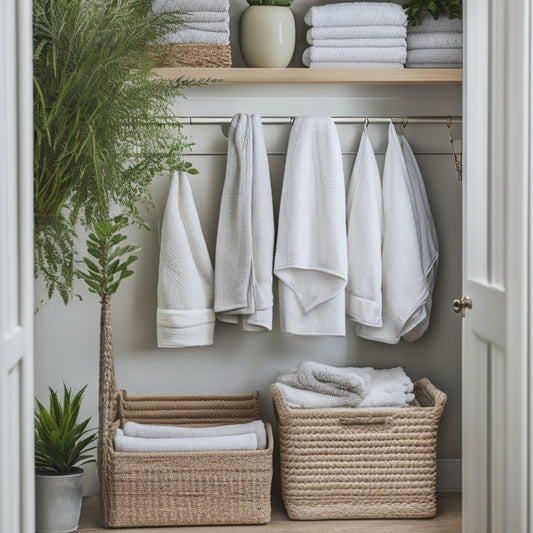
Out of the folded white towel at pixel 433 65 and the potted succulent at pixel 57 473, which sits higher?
the folded white towel at pixel 433 65

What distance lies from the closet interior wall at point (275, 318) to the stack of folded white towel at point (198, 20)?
0.77 feet

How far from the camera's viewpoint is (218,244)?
9.40 feet

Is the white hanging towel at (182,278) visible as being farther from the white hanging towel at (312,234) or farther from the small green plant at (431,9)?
the small green plant at (431,9)

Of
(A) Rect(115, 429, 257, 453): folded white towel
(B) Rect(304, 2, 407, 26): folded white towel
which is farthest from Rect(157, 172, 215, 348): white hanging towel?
(B) Rect(304, 2, 407, 26): folded white towel

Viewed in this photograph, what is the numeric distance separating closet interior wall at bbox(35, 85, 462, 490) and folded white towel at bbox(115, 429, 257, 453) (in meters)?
0.38

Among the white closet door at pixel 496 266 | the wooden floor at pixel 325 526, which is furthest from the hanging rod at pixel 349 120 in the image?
the wooden floor at pixel 325 526

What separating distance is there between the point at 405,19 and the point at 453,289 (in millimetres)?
987

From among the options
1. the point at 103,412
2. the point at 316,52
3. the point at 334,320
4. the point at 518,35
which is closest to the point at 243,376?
the point at 334,320

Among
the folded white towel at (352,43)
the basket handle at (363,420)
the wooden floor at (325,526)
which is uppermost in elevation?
the folded white towel at (352,43)

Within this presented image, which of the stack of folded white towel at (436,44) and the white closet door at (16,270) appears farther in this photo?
the stack of folded white towel at (436,44)

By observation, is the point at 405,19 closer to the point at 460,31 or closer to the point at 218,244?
→ the point at 460,31

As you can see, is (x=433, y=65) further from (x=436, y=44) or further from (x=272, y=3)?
(x=272, y=3)

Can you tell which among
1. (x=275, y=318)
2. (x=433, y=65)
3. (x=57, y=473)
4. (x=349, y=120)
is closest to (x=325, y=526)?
(x=275, y=318)

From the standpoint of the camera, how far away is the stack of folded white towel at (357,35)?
2.78 m
